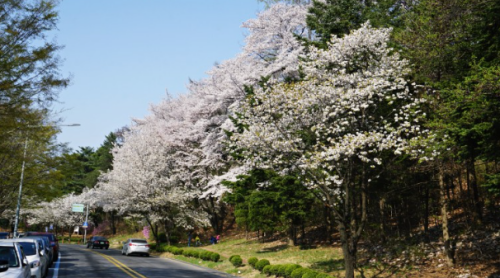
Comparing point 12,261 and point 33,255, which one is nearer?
point 12,261

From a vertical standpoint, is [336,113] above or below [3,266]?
above

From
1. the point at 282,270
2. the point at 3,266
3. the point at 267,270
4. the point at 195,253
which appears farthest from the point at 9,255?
the point at 195,253

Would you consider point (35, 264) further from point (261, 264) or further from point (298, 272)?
point (261, 264)

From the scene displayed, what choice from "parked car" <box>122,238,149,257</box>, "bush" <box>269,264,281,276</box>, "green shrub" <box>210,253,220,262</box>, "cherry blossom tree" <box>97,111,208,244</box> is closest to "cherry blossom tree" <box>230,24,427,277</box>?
"bush" <box>269,264,281,276</box>

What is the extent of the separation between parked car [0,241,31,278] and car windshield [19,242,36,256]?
13.6 feet

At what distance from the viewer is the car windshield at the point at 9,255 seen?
1103 centimetres

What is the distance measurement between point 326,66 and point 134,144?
3093 centimetres

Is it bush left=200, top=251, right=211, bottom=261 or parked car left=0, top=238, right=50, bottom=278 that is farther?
Answer: bush left=200, top=251, right=211, bottom=261

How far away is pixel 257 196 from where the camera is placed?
27.3 metres

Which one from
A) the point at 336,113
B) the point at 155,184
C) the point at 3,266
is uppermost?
the point at 336,113

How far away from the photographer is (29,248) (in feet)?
53.4

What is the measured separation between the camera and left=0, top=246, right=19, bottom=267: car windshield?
36.2 ft

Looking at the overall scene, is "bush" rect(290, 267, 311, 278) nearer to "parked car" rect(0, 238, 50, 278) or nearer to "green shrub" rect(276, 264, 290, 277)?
"green shrub" rect(276, 264, 290, 277)

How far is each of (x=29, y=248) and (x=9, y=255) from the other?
17.7ft
